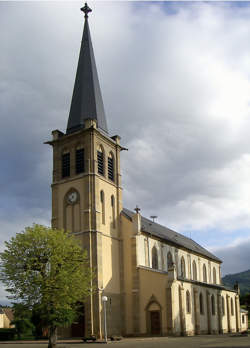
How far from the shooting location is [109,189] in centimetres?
5312

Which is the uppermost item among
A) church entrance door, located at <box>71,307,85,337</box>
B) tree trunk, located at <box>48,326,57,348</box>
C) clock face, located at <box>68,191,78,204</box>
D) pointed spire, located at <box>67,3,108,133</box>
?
pointed spire, located at <box>67,3,108,133</box>

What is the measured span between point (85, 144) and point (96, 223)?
1006cm

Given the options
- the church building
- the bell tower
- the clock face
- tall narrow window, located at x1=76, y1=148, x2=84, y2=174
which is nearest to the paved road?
the church building

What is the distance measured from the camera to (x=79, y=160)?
52344 mm

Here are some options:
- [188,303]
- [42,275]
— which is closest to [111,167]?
[188,303]

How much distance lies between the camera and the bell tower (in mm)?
47281

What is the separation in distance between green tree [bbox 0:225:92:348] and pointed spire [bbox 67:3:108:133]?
2146 centimetres

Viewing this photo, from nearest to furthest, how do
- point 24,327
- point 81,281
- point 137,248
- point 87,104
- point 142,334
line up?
point 81,281
point 24,327
point 142,334
point 137,248
point 87,104

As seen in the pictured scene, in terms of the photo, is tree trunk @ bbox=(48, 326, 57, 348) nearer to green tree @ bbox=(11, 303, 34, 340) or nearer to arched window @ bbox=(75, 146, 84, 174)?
green tree @ bbox=(11, 303, 34, 340)

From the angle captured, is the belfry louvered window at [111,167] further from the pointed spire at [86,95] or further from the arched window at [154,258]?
the arched window at [154,258]

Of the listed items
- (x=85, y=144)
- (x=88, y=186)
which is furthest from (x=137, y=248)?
(x=85, y=144)

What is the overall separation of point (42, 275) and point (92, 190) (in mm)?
16525

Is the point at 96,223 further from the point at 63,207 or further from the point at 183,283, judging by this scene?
the point at 183,283

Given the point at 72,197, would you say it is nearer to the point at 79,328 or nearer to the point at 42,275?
the point at 79,328
